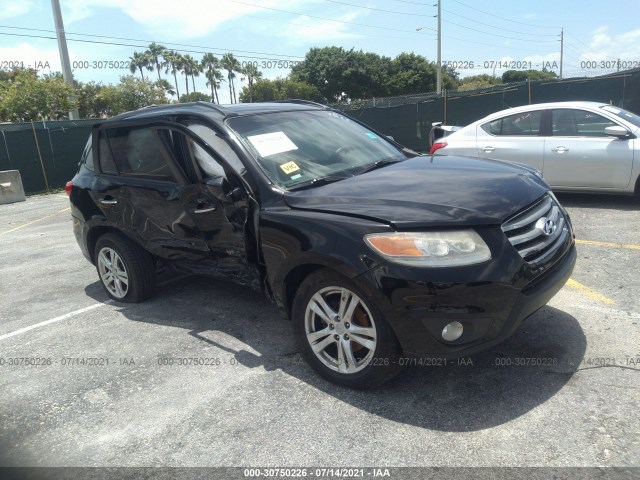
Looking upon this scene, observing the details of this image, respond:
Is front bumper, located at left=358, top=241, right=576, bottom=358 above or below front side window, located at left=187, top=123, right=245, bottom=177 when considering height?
below

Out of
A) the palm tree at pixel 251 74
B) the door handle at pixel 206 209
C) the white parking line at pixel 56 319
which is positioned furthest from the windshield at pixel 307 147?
the palm tree at pixel 251 74

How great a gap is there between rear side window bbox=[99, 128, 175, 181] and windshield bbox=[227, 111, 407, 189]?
0.81 m

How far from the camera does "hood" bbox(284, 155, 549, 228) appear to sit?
9.14 feet

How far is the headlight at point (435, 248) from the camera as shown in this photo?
8.80 feet

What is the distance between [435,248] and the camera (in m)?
2.71

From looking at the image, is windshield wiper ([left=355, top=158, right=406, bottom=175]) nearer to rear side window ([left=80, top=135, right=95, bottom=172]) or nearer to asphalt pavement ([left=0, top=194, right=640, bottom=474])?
asphalt pavement ([left=0, top=194, right=640, bottom=474])

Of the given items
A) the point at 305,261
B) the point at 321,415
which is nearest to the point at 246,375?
the point at 321,415

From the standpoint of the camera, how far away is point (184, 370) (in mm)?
3598

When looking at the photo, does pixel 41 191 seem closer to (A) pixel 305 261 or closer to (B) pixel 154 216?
Answer: (B) pixel 154 216

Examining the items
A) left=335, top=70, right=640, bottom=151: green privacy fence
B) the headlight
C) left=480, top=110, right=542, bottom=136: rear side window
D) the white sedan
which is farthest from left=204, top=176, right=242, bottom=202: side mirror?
left=335, top=70, right=640, bottom=151: green privacy fence

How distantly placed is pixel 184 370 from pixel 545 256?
8.22 ft

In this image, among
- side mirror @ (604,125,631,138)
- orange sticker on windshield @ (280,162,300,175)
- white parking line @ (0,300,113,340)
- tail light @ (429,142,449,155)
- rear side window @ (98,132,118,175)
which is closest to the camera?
orange sticker on windshield @ (280,162,300,175)

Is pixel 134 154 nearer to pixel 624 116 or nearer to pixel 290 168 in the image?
pixel 290 168

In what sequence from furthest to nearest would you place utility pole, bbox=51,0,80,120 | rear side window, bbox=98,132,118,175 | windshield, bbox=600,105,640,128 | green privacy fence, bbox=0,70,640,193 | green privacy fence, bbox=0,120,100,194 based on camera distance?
utility pole, bbox=51,0,80,120
green privacy fence, bbox=0,120,100,194
green privacy fence, bbox=0,70,640,193
windshield, bbox=600,105,640,128
rear side window, bbox=98,132,118,175
